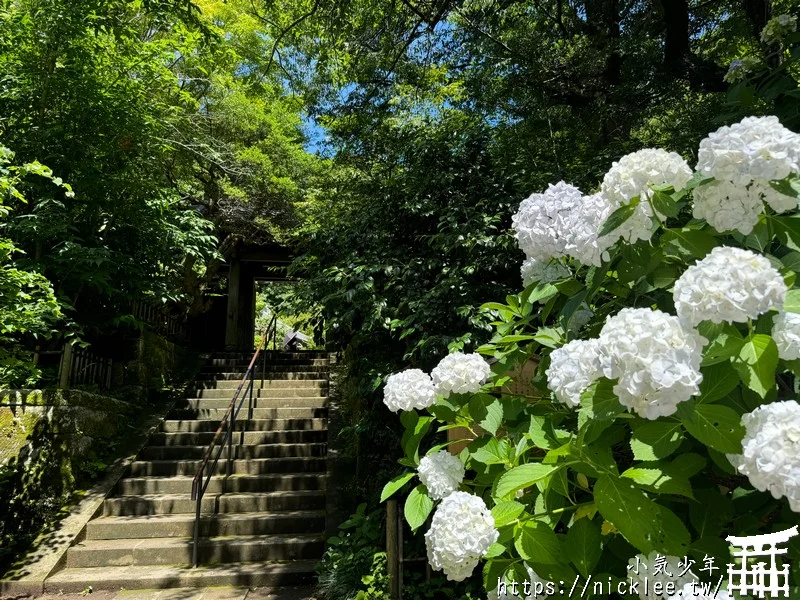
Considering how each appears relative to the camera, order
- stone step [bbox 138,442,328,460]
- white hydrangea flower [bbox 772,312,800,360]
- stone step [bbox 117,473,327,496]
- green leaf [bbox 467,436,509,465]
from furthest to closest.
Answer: stone step [bbox 138,442,328,460] < stone step [bbox 117,473,327,496] < green leaf [bbox 467,436,509,465] < white hydrangea flower [bbox 772,312,800,360]

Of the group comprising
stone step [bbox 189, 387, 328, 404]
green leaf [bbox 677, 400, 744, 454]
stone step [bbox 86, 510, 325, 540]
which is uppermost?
stone step [bbox 189, 387, 328, 404]

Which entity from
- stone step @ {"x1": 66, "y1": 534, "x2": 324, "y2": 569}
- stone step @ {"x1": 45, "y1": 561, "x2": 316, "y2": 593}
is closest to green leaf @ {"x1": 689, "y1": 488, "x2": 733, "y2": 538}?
stone step @ {"x1": 45, "y1": 561, "x2": 316, "y2": 593}

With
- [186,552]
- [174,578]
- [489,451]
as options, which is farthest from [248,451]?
[489,451]

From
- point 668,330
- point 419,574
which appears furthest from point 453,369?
point 419,574

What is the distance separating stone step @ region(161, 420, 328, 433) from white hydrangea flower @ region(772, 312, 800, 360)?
22.3 ft

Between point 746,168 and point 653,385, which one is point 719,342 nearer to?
point 653,385

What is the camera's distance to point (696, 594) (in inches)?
37.1

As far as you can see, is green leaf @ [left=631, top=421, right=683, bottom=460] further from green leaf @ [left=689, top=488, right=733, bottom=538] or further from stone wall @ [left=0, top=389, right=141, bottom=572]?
stone wall @ [left=0, top=389, right=141, bottom=572]

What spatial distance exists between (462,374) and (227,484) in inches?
206

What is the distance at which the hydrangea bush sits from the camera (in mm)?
855

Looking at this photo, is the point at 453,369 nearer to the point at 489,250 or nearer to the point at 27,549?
the point at 489,250

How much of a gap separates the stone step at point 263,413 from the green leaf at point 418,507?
20.6ft

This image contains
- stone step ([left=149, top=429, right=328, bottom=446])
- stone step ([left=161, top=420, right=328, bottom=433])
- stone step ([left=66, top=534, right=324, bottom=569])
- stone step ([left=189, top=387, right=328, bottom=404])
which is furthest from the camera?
stone step ([left=189, top=387, right=328, bottom=404])

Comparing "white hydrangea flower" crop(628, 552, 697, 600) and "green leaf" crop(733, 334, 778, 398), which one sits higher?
"green leaf" crop(733, 334, 778, 398)
